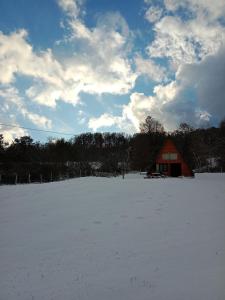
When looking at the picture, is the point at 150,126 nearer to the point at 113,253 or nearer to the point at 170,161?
the point at 170,161

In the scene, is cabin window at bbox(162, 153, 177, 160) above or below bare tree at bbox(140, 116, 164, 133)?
below

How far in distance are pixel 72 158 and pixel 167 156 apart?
27010mm

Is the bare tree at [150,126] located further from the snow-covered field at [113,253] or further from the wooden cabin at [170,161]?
the snow-covered field at [113,253]

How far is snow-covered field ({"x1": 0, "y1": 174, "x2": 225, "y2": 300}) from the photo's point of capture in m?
6.01

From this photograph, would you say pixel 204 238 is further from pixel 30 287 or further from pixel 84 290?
pixel 30 287

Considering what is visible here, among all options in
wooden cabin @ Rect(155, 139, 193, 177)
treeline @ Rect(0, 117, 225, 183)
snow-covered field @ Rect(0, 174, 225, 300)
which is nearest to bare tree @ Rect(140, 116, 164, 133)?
treeline @ Rect(0, 117, 225, 183)

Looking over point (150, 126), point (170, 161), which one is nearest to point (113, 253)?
point (170, 161)

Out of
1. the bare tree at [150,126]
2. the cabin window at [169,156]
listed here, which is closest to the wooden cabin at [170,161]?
the cabin window at [169,156]

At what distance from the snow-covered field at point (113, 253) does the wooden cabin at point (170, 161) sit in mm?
31691

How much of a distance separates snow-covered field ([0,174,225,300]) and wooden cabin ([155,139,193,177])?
3169 centimetres

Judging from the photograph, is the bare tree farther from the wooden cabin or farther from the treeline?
the wooden cabin

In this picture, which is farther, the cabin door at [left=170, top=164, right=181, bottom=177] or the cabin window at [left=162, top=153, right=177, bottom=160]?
the cabin window at [left=162, top=153, right=177, bottom=160]

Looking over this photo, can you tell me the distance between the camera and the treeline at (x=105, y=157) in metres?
38.6

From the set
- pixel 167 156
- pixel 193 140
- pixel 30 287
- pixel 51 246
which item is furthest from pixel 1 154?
pixel 193 140
